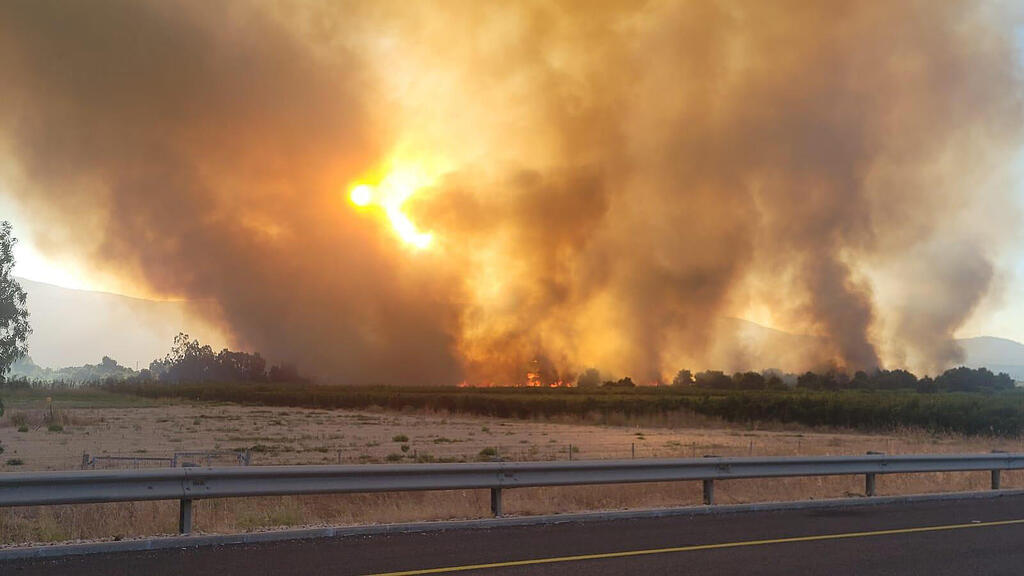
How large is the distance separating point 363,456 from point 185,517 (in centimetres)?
2090

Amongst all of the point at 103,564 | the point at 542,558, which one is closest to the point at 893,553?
the point at 542,558

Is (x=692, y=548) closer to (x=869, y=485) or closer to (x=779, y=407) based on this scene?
(x=869, y=485)

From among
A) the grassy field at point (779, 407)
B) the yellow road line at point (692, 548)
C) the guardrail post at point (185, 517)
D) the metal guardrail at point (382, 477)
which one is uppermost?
the metal guardrail at point (382, 477)

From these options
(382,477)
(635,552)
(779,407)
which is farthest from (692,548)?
(779,407)

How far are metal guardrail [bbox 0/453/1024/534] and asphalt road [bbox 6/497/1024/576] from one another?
2.49 feet

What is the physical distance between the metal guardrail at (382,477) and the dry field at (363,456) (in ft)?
2.13

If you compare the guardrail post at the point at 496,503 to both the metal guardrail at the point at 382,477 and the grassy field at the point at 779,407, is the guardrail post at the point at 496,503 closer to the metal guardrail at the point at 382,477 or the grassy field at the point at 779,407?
the metal guardrail at the point at 382,477

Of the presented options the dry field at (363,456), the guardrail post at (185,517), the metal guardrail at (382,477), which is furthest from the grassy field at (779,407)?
the guardrail post at (185,517)

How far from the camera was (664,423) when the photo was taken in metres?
62.9

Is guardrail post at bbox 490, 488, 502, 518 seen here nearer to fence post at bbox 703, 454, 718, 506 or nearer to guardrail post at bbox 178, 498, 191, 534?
fence post at bbox 703, 454, 718, 506

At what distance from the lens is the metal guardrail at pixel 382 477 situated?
9.54 meters

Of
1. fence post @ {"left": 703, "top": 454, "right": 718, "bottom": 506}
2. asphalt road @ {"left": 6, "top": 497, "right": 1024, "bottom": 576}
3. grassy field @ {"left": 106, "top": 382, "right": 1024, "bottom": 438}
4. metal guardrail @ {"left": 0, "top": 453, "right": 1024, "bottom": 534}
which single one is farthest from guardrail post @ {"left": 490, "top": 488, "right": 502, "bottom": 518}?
grassy field @ {"left": 106, "top": 382, "right": 1024, "bottom": 438}

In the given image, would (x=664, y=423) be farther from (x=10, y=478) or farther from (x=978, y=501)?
(x=10, y=478)

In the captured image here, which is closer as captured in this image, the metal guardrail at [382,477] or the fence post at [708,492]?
the metal guardrail at [382,477]
